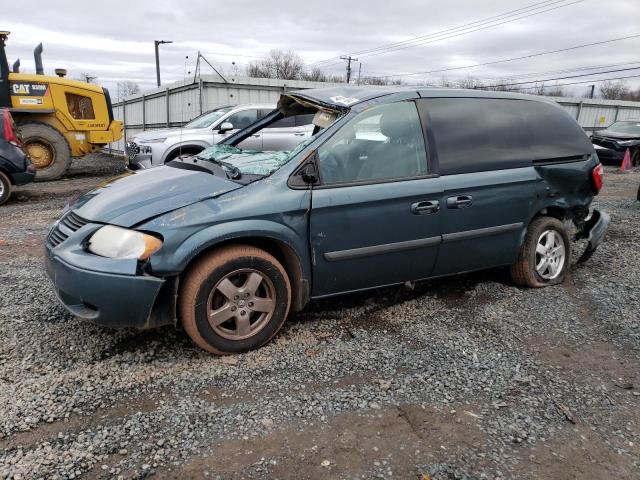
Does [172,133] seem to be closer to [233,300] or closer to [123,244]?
[123,244]

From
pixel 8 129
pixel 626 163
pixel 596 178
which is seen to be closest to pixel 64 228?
pixel 596 178

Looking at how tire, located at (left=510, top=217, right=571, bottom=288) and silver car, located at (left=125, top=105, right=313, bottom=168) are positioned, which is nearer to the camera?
tire, located at (left=510, top=217, right=571, bottom=288)

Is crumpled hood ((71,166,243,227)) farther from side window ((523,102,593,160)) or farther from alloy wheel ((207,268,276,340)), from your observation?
side window ((523,102,593,160))

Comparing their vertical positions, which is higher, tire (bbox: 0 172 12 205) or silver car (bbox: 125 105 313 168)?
silver car (bbox: 125 105 313 168)

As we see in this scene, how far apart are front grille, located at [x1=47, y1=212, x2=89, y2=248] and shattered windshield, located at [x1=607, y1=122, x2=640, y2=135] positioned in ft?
59.5

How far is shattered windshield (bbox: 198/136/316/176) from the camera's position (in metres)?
3.36

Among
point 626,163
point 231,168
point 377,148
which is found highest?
point 377,148

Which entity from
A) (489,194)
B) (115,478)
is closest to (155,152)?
(489,194)

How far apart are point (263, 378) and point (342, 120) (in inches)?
73.1

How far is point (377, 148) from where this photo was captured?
11.7 feet

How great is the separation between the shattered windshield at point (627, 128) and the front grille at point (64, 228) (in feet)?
59.5

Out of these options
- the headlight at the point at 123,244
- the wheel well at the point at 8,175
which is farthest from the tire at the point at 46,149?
the headlight at the point at 123,244

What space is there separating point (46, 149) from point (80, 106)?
58.8 inches

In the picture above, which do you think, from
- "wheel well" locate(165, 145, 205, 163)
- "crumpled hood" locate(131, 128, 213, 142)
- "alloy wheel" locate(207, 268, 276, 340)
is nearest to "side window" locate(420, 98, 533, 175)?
"alloy wheel" locate(207, 268, 276, 340)
